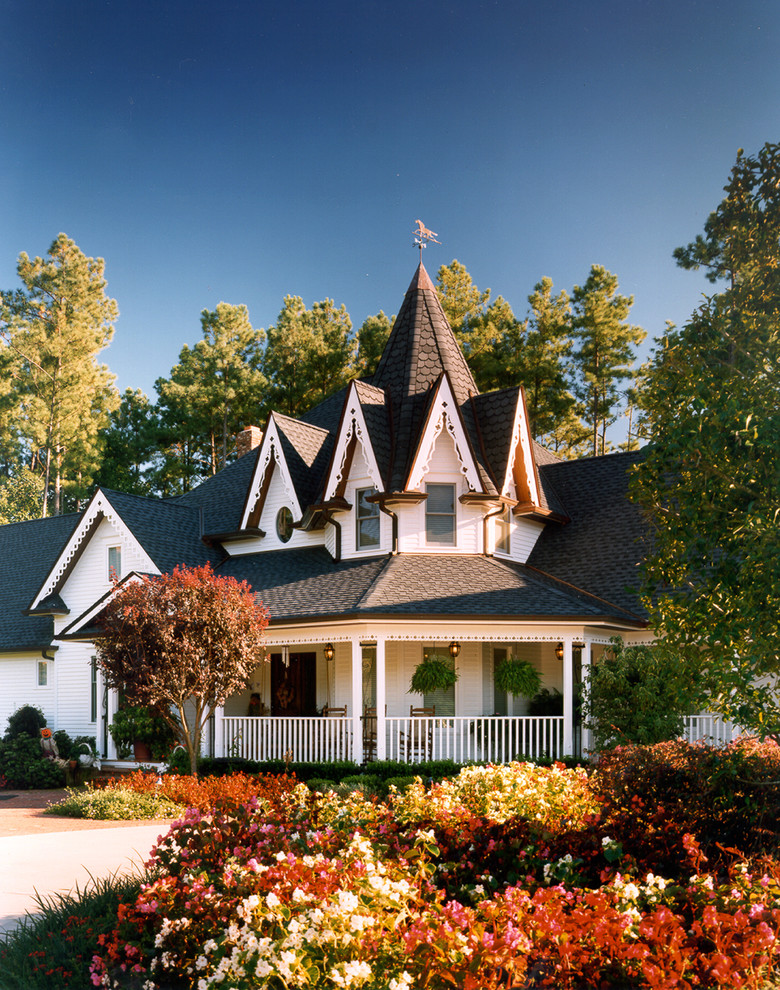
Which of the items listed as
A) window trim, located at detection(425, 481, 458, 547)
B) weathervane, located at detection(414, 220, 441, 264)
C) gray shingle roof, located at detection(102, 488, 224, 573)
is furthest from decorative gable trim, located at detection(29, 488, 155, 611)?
weathervane, located at detection(414, 220, 441, 264)

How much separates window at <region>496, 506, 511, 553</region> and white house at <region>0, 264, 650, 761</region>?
5cm

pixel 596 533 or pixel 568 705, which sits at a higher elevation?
pixel 596 533

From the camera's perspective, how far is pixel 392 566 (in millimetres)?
19750

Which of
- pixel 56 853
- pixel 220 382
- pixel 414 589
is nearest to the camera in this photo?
pixel 56 853

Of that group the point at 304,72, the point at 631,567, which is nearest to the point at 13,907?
the point at 304,72

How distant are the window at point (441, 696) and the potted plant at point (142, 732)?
598 cm

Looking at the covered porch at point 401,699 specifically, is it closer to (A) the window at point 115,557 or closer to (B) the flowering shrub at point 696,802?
(A) the window at point 115,557

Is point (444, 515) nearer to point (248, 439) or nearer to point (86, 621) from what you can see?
point (86, 621)

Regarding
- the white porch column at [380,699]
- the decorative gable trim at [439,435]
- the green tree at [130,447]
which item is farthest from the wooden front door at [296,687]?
the green tree at [130,447]

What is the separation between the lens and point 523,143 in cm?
1145

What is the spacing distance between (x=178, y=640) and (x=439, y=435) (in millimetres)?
Answer: 7947

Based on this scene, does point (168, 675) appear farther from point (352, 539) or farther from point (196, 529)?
point (196, 529)

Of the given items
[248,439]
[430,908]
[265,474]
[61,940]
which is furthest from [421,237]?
[430,908]

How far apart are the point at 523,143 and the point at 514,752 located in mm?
11967
